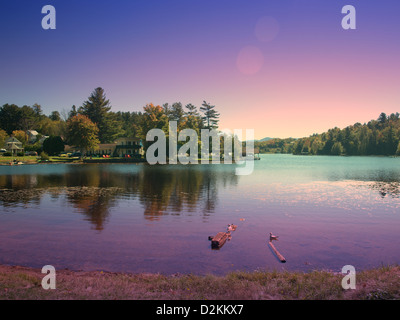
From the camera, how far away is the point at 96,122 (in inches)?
5153

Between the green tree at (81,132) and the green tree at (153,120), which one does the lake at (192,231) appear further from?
the green tree at (153,120)

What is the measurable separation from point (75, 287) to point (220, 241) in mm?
7848

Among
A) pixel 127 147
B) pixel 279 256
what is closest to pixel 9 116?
pixel 127 147

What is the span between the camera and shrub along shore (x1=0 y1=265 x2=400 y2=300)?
326 inches

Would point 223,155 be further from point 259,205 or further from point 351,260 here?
point 351,260

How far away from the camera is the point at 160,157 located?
10294cm

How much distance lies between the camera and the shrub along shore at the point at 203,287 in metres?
8.27

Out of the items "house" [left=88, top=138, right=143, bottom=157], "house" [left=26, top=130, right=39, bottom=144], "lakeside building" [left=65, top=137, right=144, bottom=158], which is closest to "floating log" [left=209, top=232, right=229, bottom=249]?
"lakeside building" [left=65, top=137, right=144, bottom=158]

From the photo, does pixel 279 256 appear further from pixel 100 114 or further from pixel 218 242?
pixel 100 114

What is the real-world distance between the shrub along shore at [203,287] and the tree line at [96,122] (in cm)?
9173

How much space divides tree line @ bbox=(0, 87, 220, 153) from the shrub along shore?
301 ft

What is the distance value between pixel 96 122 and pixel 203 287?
132220mm
